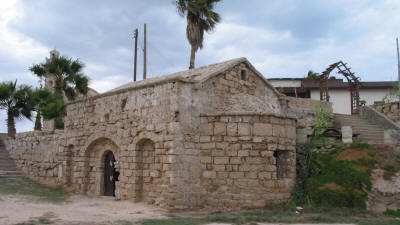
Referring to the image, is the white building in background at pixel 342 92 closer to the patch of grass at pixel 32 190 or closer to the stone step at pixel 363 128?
the stone step at pixel 363 128

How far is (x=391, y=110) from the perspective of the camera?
16.3 metres

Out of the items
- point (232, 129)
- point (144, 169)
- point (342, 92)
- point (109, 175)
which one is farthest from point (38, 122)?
point (342, 92)

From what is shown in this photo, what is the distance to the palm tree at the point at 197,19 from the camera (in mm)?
21703

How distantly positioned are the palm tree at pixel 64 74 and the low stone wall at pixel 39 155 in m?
3.26

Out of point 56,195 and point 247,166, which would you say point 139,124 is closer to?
point 247,166

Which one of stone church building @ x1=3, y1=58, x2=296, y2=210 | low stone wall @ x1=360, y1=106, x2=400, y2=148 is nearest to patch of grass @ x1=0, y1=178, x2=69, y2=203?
stone church building @ x1=3, y1=58, x2=296, y2=210

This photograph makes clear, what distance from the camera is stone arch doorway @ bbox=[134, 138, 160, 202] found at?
451 inches

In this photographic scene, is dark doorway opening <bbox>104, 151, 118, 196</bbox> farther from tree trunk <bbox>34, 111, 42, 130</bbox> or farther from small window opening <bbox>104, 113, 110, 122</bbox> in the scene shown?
tree trunk <bbox>34, 111, 42, 130</bbox>

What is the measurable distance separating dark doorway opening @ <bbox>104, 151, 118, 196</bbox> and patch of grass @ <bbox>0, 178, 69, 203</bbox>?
4.90 ft

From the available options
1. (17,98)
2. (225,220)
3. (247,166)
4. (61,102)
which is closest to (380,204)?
(247,166)

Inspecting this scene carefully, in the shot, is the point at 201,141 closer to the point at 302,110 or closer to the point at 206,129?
the point at 206,129

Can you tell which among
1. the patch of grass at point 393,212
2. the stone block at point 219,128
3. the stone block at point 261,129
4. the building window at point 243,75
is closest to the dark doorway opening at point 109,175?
the stone block at point 219,128

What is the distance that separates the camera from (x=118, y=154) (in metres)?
12.9

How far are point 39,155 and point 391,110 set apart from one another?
1590 centimetres
